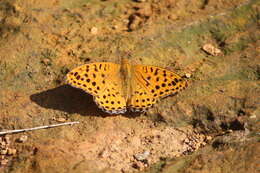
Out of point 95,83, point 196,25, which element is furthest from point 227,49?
point 95,83

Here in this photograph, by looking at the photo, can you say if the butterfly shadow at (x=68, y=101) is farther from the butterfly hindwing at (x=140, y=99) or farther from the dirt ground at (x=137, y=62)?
the butterfly hindwing at (x=140, y=99)

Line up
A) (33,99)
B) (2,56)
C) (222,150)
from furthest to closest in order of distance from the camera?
(2,56) < (33,99) < (222,150)

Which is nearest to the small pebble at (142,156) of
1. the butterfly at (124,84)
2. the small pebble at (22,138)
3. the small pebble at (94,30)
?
the butterfly at (124,84)

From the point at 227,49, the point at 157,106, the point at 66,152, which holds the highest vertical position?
the point at 227,49

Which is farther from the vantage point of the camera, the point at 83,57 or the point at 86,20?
the point at 86,20

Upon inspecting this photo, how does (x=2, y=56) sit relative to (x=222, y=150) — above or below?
above

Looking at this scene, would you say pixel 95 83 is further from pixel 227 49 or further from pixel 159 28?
pixel 227 49

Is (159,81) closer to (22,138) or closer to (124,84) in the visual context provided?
(124,84)

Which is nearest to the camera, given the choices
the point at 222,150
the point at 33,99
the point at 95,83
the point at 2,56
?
the point at 222,150

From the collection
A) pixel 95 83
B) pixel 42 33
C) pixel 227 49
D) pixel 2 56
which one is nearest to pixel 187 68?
pixel 227 49
